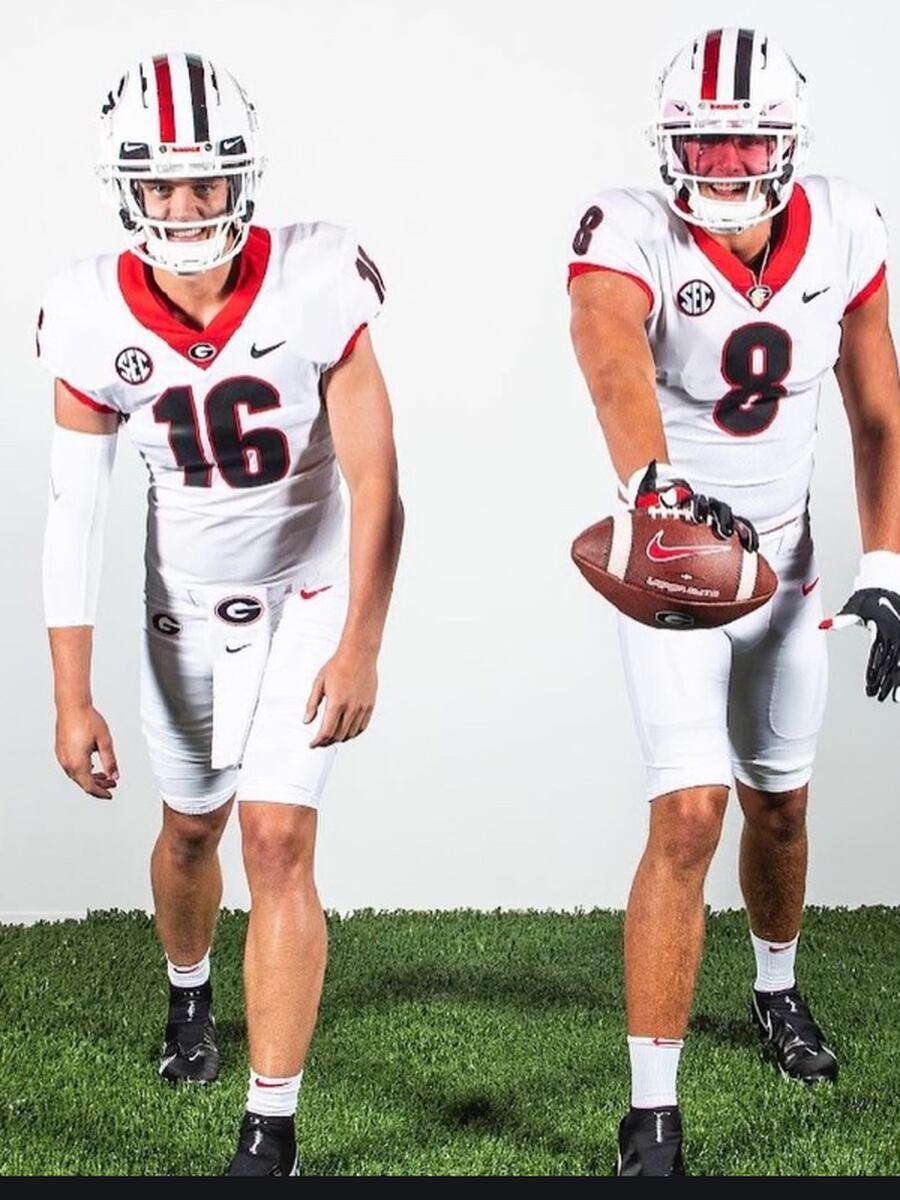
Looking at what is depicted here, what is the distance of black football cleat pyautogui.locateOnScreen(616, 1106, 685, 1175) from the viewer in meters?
2.88

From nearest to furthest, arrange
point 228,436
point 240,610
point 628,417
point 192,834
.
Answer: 1. point 628,417
2. point 228,436
3. point 240,610
4. point 192,834

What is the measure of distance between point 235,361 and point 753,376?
2.55ft

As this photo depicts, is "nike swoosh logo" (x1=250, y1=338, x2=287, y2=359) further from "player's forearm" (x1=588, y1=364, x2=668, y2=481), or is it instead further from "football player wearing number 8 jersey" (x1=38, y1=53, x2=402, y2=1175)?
"player's forearm" (x1=588, y1=364, x2=668, y2=481)

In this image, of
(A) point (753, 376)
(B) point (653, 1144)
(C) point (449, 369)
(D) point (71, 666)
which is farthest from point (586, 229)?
(B) point (653, 1144)

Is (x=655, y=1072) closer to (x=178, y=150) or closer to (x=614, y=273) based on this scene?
(x=614, y=273)

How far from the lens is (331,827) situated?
437cm

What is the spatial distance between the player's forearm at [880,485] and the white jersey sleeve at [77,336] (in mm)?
1157

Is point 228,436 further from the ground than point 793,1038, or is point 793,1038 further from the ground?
point 228,436

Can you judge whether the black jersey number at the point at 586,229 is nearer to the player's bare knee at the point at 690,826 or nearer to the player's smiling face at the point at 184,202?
the player's smiling face at the point at 184,202

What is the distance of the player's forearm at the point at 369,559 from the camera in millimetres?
2926

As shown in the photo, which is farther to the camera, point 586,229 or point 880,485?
point 880,485

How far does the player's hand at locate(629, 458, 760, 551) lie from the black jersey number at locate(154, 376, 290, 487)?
602 millimetres

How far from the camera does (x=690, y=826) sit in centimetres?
290

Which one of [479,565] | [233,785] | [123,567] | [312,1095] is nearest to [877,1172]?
[312,1095]
